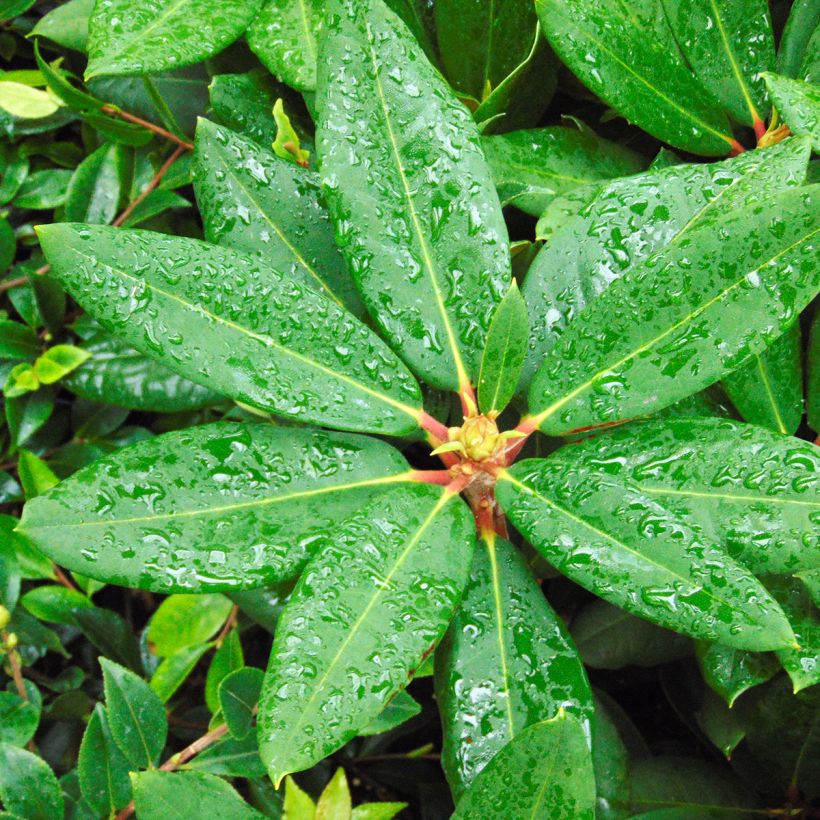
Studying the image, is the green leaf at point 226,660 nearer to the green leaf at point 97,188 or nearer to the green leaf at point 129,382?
the green leaf at point 129,382

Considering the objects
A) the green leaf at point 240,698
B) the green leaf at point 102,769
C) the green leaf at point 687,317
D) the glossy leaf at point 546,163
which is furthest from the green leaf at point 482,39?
the green leaf at point 102,769

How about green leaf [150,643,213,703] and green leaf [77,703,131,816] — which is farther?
green leaf [150,643,213,703]

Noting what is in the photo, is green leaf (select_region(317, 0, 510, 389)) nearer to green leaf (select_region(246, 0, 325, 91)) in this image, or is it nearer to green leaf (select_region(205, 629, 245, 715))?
green leaf (select_region(246, 0, 325, 91))

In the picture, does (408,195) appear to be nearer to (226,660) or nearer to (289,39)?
(289,39)

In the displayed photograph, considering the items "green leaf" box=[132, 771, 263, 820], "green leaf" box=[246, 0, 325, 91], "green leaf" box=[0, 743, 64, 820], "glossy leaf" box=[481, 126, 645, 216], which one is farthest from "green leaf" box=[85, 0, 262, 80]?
"green leaf" box=[0, 743, 64, 820]

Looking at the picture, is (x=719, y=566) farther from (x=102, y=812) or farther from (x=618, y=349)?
(x=102, y=812)

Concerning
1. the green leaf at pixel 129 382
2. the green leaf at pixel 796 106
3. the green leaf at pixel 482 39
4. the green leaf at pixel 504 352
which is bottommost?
the green leaf at pixel 129 382

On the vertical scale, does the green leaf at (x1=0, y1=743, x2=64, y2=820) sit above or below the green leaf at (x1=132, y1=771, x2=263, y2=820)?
below
